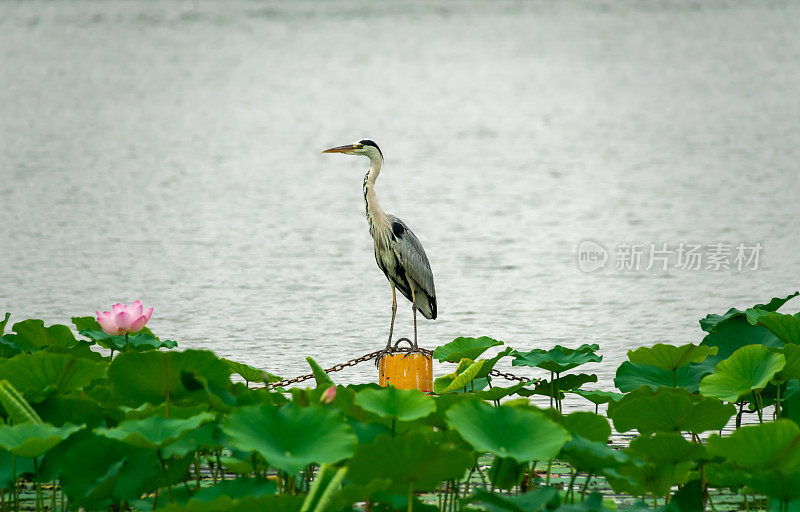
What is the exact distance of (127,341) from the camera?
7.86ft

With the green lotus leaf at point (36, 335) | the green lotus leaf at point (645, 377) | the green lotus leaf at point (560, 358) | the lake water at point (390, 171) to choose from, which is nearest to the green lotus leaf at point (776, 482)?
the green lotus leaf at point (645, 377)

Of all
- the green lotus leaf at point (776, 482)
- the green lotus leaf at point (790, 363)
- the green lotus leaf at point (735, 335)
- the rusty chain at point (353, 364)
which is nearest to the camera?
the green lotus leaf at point (776, 482)

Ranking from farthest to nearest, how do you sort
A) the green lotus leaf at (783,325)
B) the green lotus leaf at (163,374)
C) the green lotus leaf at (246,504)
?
the green lotus leaf at (783,325) → the green lotus leaf at (163,374) → the green lotus leaf at (246,504)

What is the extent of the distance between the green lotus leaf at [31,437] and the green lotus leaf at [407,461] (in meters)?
0.44

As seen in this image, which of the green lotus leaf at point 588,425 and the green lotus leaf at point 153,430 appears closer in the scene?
the green lotus leaf at point 153,430

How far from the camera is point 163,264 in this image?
7.02 meters

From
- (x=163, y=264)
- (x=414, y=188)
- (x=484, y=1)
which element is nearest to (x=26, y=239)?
(x=163, y=264)

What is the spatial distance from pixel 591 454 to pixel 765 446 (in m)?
0.26

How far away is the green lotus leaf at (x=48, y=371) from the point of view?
177 cm

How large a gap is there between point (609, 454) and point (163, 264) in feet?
19.2

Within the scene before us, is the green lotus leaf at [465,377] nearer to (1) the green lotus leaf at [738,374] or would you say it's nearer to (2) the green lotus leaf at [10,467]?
(1) the green lotus leaf at [738,374]

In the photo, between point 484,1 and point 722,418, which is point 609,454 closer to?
point 722,418

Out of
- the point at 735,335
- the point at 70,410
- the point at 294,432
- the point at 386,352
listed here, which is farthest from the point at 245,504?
the point at 386,352

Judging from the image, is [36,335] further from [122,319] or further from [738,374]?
[738,374]
